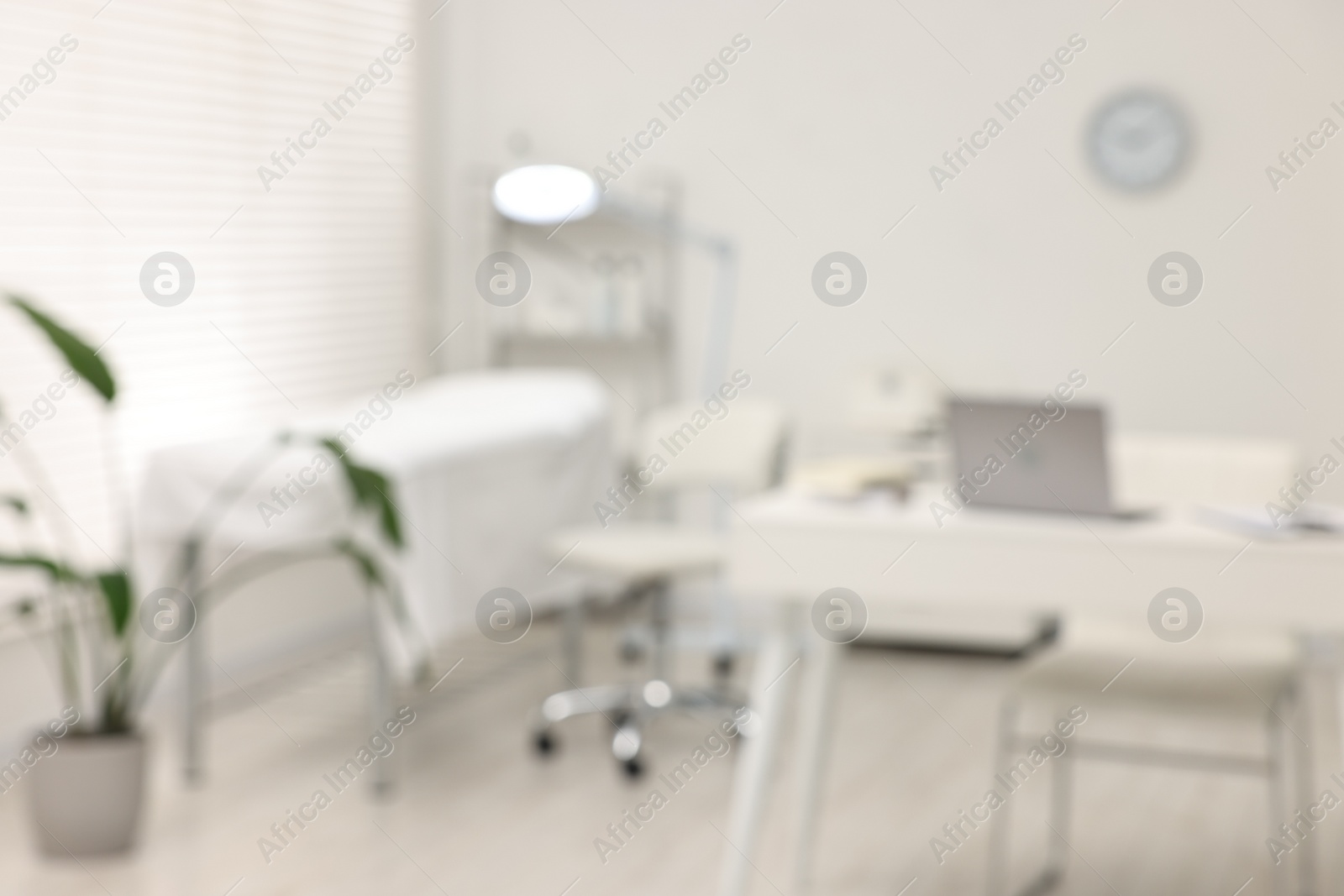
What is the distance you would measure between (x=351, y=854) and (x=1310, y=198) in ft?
11.0

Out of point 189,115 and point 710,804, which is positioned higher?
point 189,115

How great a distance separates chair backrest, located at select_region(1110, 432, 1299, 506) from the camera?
104 inches

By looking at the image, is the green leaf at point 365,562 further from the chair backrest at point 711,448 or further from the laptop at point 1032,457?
the laptop at point 1032,457

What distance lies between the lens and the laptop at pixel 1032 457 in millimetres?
2240

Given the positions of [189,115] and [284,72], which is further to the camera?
[284,72]

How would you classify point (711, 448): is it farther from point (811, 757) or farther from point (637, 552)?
point (811, 757)

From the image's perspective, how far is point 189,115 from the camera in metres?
3.83

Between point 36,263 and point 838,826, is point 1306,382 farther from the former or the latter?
point 36,263

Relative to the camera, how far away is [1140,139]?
4.39 m

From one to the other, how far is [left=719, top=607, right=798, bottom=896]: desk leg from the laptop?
1.33 ft

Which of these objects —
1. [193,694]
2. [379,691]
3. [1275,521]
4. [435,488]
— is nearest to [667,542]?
[435,488]

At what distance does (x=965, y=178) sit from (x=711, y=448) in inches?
57.5

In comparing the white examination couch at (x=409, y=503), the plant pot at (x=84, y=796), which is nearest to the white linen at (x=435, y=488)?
the white examination couch at (x=409, y=503)

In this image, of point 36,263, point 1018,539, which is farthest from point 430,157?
point 1018,539
